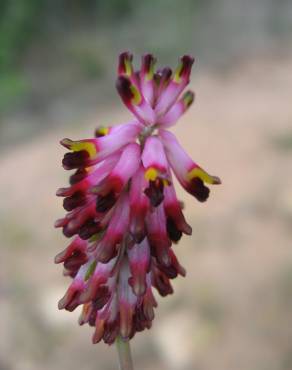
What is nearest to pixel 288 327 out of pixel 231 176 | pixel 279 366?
pixel 279 366

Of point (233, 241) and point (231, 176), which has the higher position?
point (231, 176)

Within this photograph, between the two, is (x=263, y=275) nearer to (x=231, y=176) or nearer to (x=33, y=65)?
(x=231, y=176)

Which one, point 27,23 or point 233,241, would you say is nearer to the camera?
point 233,241

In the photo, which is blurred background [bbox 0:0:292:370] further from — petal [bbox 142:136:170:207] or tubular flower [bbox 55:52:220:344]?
petal [bbox 142:136:170:207]

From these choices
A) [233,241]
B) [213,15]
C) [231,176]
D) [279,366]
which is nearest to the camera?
[279,366]

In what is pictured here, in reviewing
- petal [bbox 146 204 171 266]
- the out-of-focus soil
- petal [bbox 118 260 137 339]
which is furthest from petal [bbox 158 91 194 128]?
the out-of-focus soil

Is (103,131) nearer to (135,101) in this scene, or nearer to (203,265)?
(135,101)

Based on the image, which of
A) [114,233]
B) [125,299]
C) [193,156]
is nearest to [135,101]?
[114,233]
